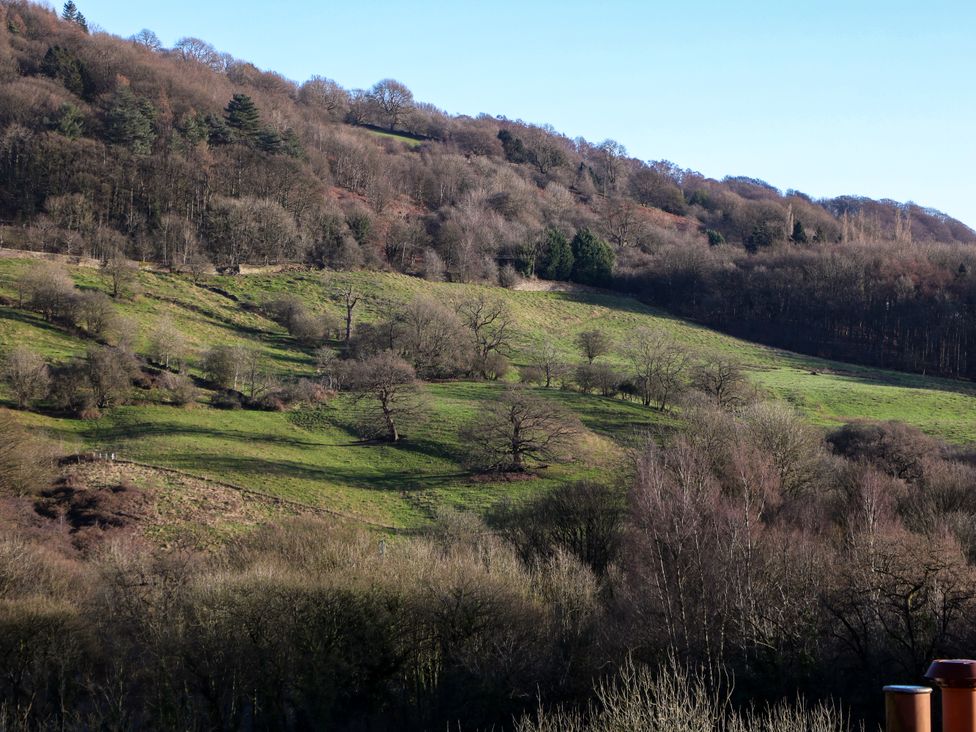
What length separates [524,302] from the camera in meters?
105

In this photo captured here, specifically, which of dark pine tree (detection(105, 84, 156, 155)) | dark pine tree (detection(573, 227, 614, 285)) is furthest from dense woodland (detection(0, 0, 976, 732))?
dark pine tree (detection(573, 227, 614, 285))

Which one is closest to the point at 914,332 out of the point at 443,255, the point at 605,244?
the point at 605,244

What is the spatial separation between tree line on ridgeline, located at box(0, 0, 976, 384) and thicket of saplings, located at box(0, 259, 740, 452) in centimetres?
1801

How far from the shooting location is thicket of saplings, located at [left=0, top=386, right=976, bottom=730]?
80.4ft

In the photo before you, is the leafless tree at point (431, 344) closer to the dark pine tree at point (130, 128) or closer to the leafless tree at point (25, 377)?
the leafless tree at point (25, 377)

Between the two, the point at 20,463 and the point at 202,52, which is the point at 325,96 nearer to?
the point at 202,52

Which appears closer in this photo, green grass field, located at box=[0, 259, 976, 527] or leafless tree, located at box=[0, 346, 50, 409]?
green grass field, located at box=[0, 259, 976, 527]

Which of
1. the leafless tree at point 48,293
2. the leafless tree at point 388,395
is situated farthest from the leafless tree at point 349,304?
the leafless tree at point 48,293

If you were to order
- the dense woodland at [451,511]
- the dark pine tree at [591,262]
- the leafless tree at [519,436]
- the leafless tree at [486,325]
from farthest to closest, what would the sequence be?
the dark pine tree at [591,262], the leafless tree at [486,325], the leafless tree at [519,436], the dense woodland at [451,511]

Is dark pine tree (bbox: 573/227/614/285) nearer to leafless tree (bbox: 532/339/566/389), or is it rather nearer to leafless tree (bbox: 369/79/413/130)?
leafless tree (bbox: 532/339/566/389)

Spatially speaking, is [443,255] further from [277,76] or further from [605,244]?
[277,76]

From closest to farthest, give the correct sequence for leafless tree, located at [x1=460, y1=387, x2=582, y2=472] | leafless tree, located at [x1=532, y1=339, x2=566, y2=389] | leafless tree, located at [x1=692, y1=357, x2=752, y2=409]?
leafless tree, located at [x1=460, y1=387, x2=582, y2=472] < leafless tree, located at [x1=692, y1=357, x2=752, y2=409] < leafless tree, located at [x1=532, y1=339, x2=566, y2=389]

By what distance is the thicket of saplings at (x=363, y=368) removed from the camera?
54469 millimetres

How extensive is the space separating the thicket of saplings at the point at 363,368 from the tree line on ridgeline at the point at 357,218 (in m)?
18.0
